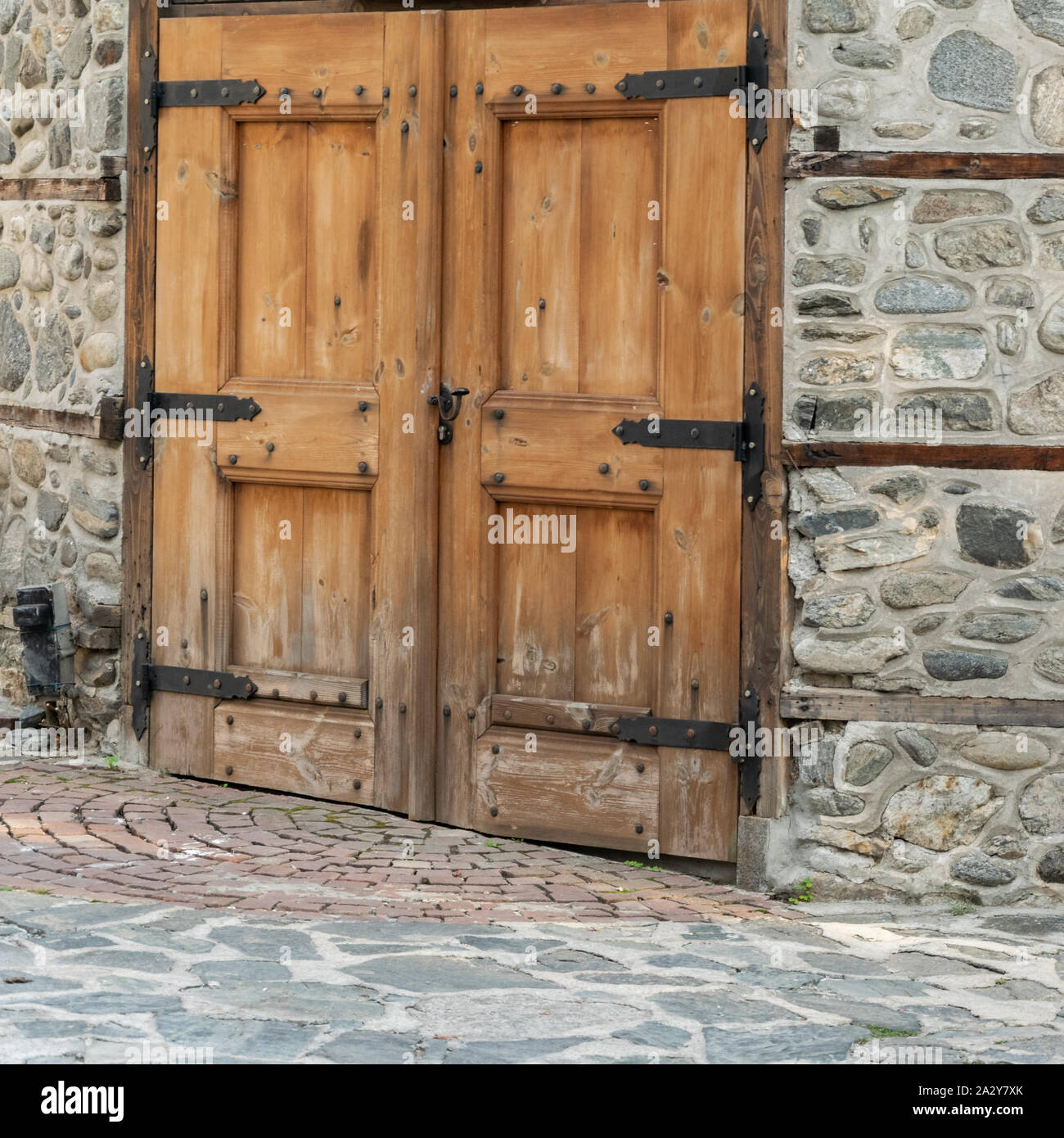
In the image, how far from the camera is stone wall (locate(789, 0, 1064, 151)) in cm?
497

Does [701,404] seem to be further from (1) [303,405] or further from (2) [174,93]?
(2) [174,93]

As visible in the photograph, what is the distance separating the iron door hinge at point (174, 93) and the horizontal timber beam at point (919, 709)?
289 cm

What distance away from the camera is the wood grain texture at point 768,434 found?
5.13 m

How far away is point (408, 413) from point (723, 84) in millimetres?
1517

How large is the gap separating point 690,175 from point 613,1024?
269 cm

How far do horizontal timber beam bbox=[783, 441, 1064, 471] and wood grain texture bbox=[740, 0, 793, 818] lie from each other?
6.2 inches

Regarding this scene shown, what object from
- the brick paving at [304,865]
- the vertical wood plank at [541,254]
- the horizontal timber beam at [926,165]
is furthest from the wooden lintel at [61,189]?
the horizontal timber beam at [926,165]

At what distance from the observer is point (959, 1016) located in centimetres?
414

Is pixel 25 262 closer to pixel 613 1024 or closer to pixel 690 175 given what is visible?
pixel 690 175

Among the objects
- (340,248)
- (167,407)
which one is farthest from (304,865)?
(340,248)

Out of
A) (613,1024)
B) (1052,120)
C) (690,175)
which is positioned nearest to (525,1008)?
(613,1024)

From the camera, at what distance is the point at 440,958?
174 inches
